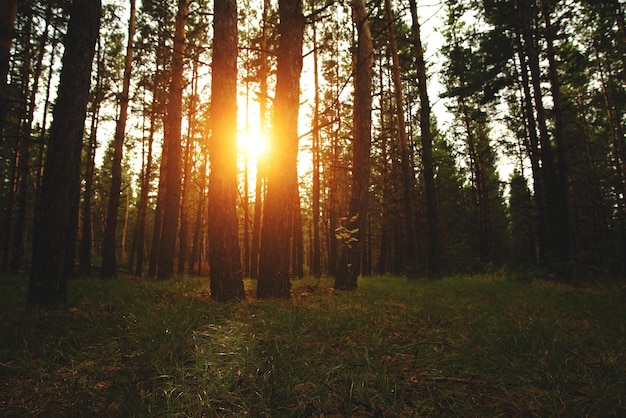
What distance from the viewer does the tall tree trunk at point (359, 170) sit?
7.53 metres

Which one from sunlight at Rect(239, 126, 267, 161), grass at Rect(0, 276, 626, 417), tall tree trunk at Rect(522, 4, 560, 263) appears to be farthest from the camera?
sunlight at Rect(239, 126, 267, 161)

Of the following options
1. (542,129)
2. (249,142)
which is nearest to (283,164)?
(542,129)

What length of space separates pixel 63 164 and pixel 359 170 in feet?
19.7

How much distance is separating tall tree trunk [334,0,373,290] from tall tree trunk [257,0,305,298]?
2.03 meters

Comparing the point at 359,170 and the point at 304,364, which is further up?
the point at 359,170

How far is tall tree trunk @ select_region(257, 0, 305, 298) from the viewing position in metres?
5.80

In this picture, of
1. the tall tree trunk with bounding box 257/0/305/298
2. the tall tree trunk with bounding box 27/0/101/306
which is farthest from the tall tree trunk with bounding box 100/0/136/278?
the tall tree trunk with bounding box 257/0/305/298

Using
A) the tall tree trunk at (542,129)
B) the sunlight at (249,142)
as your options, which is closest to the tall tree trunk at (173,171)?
the sunlight at (249,142)

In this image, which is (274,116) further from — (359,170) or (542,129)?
(542,129)

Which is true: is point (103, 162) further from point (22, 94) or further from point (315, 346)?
point (315, 346)

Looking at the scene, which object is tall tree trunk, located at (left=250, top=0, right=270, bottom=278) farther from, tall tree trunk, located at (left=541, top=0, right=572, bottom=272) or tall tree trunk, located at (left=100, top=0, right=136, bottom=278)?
tall tree trunk, located at (left=541, top=0, right=572, bottom=272)

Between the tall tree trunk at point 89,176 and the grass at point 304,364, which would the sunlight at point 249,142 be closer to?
the tall tree trunk at point 89,176

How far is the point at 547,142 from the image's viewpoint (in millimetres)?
10438

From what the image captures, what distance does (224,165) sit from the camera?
540cm
